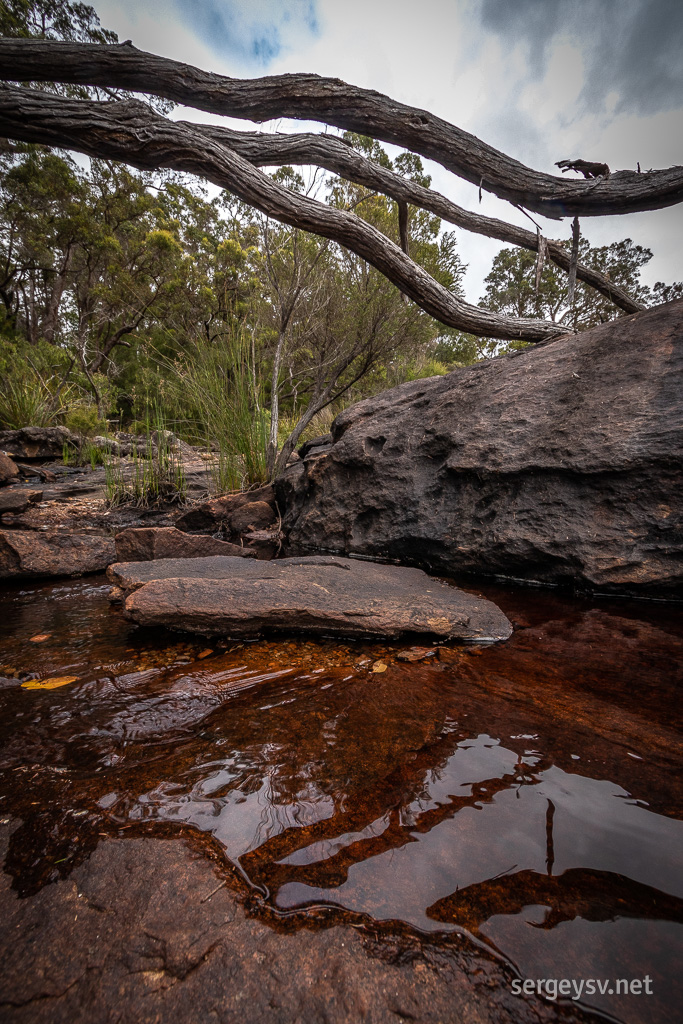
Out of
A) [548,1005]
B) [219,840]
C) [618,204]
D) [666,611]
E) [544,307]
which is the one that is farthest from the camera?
[544,307]

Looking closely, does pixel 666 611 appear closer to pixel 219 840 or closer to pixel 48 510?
pixel 219 840

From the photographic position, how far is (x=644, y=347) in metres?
2.63

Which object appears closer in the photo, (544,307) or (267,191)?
(267,191)

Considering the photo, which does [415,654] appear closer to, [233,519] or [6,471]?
[233,519]

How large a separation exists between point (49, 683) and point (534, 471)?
2.68 m

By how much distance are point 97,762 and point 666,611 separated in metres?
2.58

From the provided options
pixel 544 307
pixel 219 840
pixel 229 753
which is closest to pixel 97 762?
pixel 229 753

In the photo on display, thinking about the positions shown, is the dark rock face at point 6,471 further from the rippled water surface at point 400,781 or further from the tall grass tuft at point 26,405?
the rippled water surface at point 400,781

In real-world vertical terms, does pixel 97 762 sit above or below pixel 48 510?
below

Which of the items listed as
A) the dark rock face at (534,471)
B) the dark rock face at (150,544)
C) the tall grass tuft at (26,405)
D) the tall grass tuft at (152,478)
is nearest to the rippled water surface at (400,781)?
the dark rock face at (534,471)

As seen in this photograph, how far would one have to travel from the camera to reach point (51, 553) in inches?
115

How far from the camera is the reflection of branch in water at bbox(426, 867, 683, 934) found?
71cm

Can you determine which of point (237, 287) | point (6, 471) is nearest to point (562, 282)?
point (237, 287)

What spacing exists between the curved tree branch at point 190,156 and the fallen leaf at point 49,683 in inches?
150
